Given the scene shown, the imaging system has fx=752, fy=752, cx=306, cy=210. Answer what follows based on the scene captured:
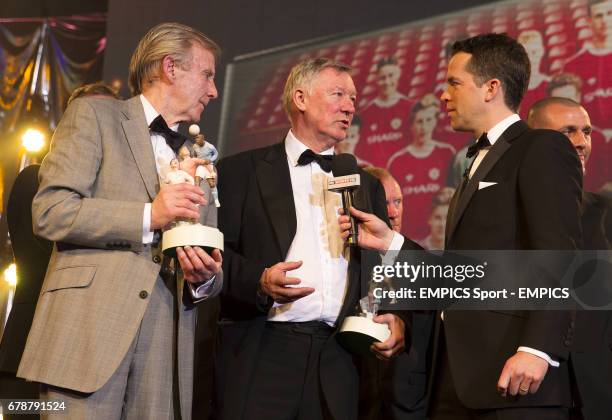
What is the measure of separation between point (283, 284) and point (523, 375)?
922mm

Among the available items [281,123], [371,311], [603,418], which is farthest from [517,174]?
[281,123]

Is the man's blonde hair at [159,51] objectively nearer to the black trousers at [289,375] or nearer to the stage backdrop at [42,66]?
the black trousers at [289,375]

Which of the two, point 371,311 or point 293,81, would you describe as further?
point 293,81

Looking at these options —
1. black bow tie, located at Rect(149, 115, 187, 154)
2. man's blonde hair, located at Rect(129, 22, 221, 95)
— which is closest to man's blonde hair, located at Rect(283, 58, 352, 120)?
man's blonde hair, located at Rect(129, 22, 221, 95)

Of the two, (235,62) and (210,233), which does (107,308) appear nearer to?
(210,233)

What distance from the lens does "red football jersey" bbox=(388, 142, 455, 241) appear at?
16.5 feet

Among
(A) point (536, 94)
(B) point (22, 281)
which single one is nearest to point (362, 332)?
(B) point (22, 281)

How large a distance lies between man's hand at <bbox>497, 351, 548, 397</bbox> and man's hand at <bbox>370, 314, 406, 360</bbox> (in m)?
0.61

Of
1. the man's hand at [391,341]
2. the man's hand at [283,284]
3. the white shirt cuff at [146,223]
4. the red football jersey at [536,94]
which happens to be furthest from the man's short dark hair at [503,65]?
the red football jersey at [536,94]

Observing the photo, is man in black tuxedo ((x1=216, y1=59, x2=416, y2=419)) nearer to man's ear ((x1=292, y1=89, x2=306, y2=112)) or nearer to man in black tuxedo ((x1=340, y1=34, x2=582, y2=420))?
man's ear ((x1=292, y1=89, x2=306, y2=112))

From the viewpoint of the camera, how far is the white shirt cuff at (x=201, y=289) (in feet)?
8.39

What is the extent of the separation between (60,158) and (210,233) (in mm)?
554

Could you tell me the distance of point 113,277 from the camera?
239cm

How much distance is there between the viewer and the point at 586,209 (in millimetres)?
3410
